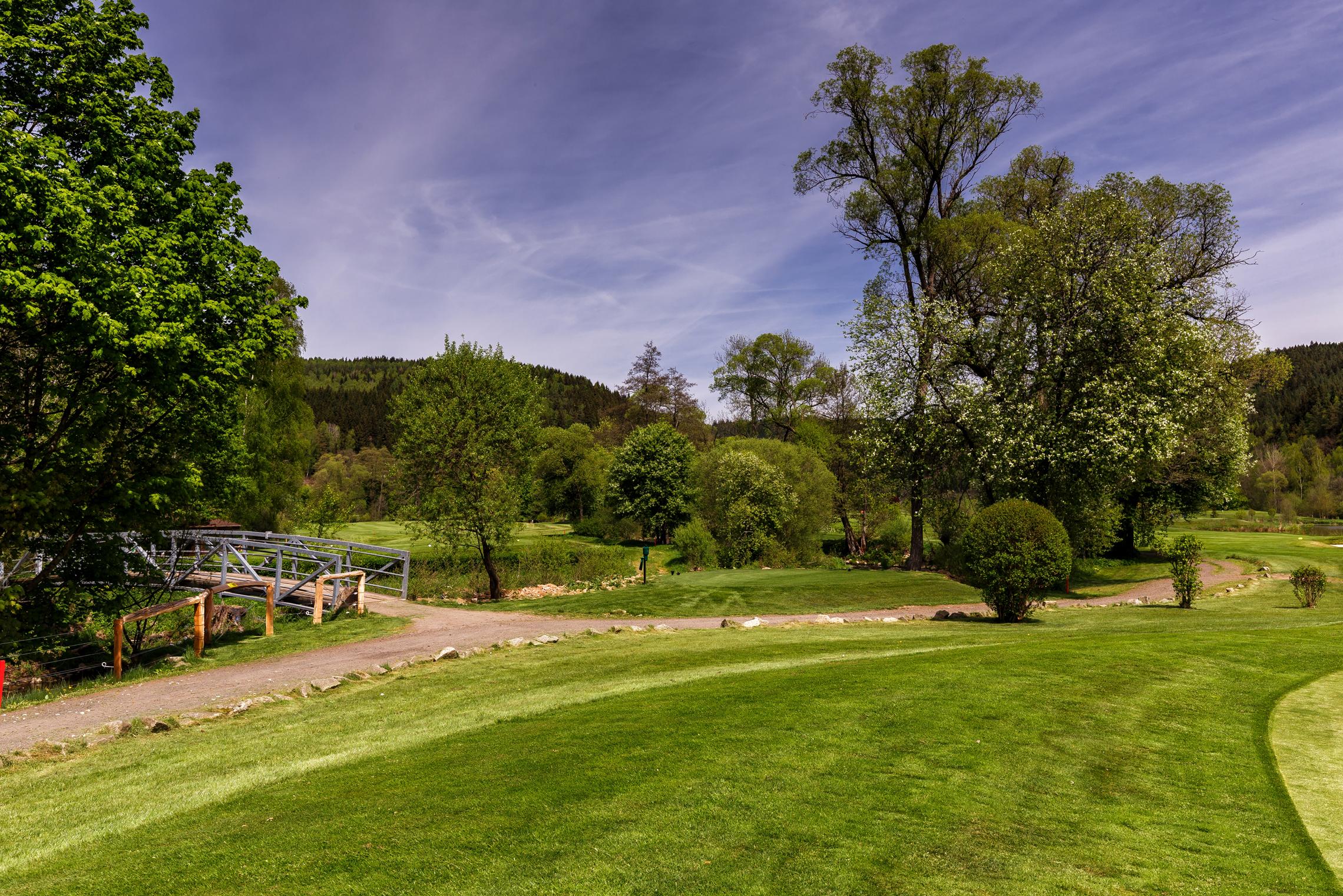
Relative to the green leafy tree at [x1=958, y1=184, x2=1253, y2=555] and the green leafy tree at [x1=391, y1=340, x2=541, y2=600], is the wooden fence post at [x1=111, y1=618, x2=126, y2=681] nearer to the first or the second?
the green leafy tree at [x1=391, y1=340, x2=541, y2=600]

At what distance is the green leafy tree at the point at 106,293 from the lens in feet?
37.7

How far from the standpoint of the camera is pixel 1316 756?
6.89 m

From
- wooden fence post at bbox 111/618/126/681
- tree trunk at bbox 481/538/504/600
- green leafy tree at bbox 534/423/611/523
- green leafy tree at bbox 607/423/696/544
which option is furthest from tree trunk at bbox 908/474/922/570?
green leafy tree at bbox 534/423/611/523

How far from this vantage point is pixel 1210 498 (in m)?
36.6

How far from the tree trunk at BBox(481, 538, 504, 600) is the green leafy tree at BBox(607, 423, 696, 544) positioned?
2008cm

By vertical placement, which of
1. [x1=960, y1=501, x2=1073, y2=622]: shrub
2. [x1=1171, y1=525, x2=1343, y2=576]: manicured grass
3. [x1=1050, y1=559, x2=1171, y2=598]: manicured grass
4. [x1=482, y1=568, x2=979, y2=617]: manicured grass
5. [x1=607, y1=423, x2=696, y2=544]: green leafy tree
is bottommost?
[x1=1050, y1=559, x2=1171, y2=598]: manicured grass

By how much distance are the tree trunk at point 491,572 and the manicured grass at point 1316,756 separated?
24850 mm

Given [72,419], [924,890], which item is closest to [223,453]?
[72,419]

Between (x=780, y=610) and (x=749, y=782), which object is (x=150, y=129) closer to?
(x=749, y=782)

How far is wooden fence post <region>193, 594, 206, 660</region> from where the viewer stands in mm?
15695

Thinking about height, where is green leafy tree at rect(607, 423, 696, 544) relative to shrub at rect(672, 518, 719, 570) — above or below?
above

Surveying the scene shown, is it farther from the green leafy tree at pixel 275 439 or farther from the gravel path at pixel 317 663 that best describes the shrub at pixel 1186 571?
the green leafy tree at pixel 275 439

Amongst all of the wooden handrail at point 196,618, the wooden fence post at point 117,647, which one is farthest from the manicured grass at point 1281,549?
the wooden fence post at point 117,647

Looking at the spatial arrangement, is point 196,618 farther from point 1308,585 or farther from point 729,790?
point 1308,585
